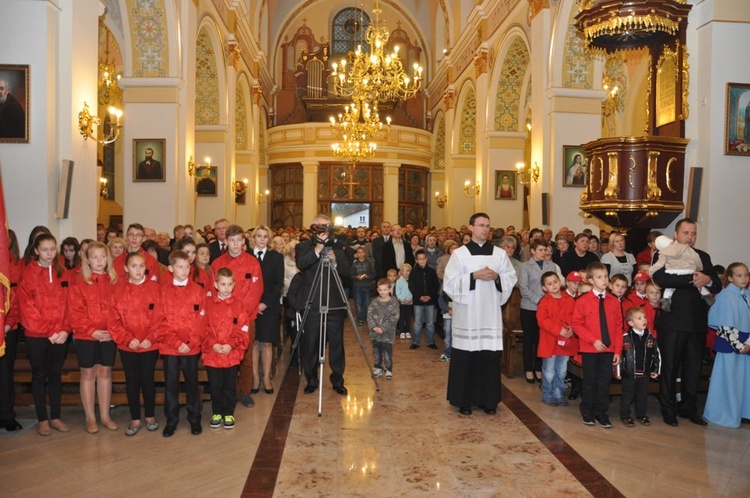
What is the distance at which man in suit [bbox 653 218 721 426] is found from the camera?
6066mm

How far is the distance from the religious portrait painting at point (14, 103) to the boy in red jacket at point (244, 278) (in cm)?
313

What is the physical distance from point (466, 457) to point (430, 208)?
2445 cm

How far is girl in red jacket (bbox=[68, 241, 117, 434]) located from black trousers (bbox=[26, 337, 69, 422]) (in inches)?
9.3

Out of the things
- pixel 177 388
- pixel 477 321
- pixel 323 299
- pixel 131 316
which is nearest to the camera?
pixel 131 316

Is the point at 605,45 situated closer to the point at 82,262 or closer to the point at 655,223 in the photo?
the point at 655,223

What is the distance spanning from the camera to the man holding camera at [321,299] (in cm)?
652

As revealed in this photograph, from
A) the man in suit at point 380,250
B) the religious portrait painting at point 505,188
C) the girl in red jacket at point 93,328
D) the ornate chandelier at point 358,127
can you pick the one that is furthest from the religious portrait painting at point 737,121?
the ornate chandelier at point 358,127

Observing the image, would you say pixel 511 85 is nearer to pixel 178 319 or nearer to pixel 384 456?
pixel 178 319

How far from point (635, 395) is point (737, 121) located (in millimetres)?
4214

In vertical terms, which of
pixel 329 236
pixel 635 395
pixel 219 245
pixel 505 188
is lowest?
pixel 635 395

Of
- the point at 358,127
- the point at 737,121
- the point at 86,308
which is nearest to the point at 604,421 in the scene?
the point at 737,121

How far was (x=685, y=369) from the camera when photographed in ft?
20.4

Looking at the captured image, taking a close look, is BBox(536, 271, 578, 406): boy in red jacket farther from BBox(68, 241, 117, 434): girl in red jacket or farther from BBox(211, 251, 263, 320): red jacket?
BBox(68, 241, 117, 434): girl in red jacket

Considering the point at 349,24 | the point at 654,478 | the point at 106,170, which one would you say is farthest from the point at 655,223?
the point at 349,24
